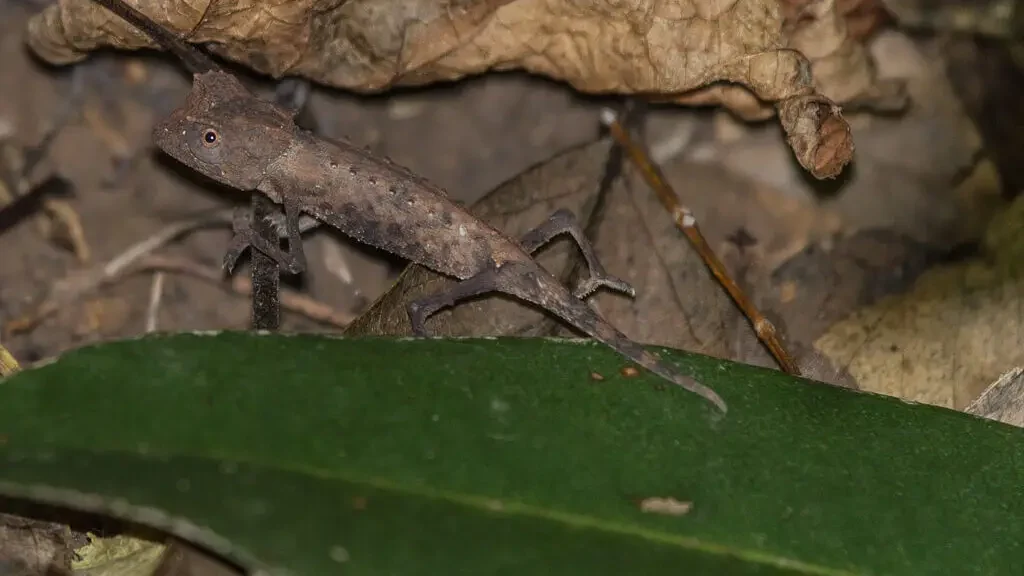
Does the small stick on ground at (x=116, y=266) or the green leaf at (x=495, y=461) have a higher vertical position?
the small stick on ground at (x=116, y=266)

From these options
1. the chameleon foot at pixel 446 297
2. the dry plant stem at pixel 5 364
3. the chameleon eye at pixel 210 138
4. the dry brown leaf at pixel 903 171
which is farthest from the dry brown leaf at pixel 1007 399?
the dry plant stem at pixel 5 364

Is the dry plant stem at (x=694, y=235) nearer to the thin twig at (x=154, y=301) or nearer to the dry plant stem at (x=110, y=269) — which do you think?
the dry plant stem at (x=110, y=269)

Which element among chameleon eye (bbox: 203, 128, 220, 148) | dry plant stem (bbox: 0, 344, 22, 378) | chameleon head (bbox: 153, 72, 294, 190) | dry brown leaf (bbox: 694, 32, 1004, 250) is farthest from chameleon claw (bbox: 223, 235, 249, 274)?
dry brown leaf (bbox: 694, 32, 1004, 250)

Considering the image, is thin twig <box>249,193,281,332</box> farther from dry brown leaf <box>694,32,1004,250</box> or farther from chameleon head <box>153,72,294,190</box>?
dry brown leaf <box>694,32,1004,250</box>

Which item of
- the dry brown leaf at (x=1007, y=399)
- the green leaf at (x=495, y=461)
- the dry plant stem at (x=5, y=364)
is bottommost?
the green leaf at (x=495, y=461)

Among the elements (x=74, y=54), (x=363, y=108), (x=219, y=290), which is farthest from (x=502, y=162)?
(x=74, y=54)

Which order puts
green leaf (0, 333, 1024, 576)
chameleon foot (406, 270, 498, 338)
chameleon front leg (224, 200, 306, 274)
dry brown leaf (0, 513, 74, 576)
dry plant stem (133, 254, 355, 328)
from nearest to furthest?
green leaf (0, 333, 1024, 576) < dry brown leaf (0, 513, 74, 576) < chameleon foot (406, 270, 498, 338) < chameleon front leg (224, 200, 306, 274) < dry plant stem (133, 254, 355, 328)

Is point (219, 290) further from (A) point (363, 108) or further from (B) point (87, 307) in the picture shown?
(A) point (363, 108)

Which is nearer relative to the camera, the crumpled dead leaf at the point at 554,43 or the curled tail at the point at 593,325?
the curled tail at the point at 593,325
